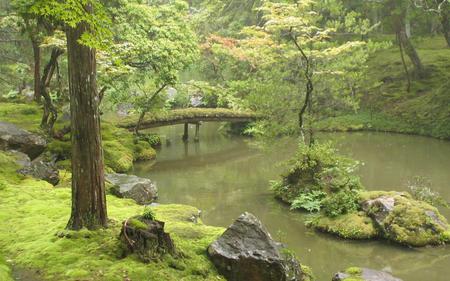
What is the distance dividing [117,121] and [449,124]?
16.8 m

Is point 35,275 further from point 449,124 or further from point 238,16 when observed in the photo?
point 238,16

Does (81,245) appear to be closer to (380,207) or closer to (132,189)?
(132,189)

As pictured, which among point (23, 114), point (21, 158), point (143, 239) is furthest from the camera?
point (23, 114)

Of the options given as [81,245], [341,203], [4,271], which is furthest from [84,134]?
[341,203]

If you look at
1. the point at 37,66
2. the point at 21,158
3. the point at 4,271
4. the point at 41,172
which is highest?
the point at 37,66

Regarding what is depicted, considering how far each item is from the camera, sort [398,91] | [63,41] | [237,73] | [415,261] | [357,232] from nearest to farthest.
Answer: [415,261] → [357,232] → [63,41] → [398,91] → [237,73]

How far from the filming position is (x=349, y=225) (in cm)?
1142

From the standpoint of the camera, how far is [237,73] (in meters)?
30.9

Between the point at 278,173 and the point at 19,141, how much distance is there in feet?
30.8

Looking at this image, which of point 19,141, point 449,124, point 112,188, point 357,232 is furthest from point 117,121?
Result: point 449,124

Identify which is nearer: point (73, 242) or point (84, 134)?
point (84, 134)

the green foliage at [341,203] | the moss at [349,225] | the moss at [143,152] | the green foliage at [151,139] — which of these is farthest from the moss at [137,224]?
the green foliage at [151,139]

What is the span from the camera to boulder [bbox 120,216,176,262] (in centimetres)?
618

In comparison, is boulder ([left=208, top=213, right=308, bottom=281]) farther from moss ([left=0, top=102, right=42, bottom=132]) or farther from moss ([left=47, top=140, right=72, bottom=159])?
moss ([left=0, top=102, right=42, bottom=132])
